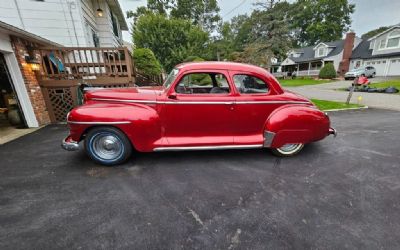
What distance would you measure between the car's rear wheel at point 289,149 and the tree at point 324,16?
42142 mm

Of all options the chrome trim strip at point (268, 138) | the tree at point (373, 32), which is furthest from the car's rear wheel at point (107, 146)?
the tree at point (373, 32)

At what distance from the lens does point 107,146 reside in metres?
3.10

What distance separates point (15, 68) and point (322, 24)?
49935 millimetres

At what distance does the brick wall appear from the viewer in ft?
16.5

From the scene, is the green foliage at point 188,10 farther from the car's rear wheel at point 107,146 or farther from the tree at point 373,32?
the tree at point 373,32

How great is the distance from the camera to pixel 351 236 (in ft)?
6.03

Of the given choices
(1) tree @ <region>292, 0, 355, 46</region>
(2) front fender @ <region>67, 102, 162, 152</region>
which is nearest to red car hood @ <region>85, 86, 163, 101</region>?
(2) front fender @ <region>67, 102, 162, 152</region>

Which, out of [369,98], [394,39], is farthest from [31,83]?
[394,39]

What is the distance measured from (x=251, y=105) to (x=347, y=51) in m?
33.5

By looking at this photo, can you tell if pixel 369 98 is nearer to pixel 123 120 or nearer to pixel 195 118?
pixel 195 118

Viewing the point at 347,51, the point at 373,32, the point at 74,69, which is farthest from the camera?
the point at 373,32

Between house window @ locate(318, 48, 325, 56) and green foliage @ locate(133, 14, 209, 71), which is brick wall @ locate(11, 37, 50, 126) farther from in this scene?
house window @ locate(318, 48, 325, 56)

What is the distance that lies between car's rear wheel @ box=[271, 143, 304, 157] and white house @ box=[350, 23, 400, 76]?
96.3ft

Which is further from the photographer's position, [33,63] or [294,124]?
[33,63]
